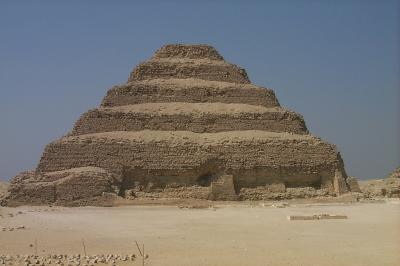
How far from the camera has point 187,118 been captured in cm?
4041

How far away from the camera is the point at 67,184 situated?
113 ft

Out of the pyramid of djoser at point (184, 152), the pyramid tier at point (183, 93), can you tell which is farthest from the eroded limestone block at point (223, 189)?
the pyramid tier at point (183, 93)

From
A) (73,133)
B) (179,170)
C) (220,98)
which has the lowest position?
(179,170)

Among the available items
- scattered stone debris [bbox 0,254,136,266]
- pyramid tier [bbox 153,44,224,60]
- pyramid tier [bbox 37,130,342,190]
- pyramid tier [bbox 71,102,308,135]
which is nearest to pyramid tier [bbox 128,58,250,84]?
pyramid tier [bbox 153,44,224,60]

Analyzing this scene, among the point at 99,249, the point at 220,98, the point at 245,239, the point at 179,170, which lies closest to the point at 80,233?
the point at 99,249

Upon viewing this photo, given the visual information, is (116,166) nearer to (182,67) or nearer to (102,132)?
(102,132)

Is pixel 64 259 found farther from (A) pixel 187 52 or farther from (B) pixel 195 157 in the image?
(A) pixel 187 52

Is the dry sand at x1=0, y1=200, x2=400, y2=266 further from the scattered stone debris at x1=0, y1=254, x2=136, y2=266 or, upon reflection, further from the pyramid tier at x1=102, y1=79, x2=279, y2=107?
the pyramid tier at x1=102, y1=79, x2=279, y2=107

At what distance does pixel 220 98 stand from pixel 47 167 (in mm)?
13133

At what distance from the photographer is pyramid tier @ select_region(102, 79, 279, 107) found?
42.1 metres

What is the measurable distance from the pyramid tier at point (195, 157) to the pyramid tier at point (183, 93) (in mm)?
3742

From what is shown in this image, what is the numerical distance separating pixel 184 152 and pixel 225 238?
21.0 m

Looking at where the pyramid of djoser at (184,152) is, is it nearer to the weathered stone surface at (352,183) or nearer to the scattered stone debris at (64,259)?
the weathered stone surface at (352,183)

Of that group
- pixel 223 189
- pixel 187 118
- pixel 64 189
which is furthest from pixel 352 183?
pixel 64 189
